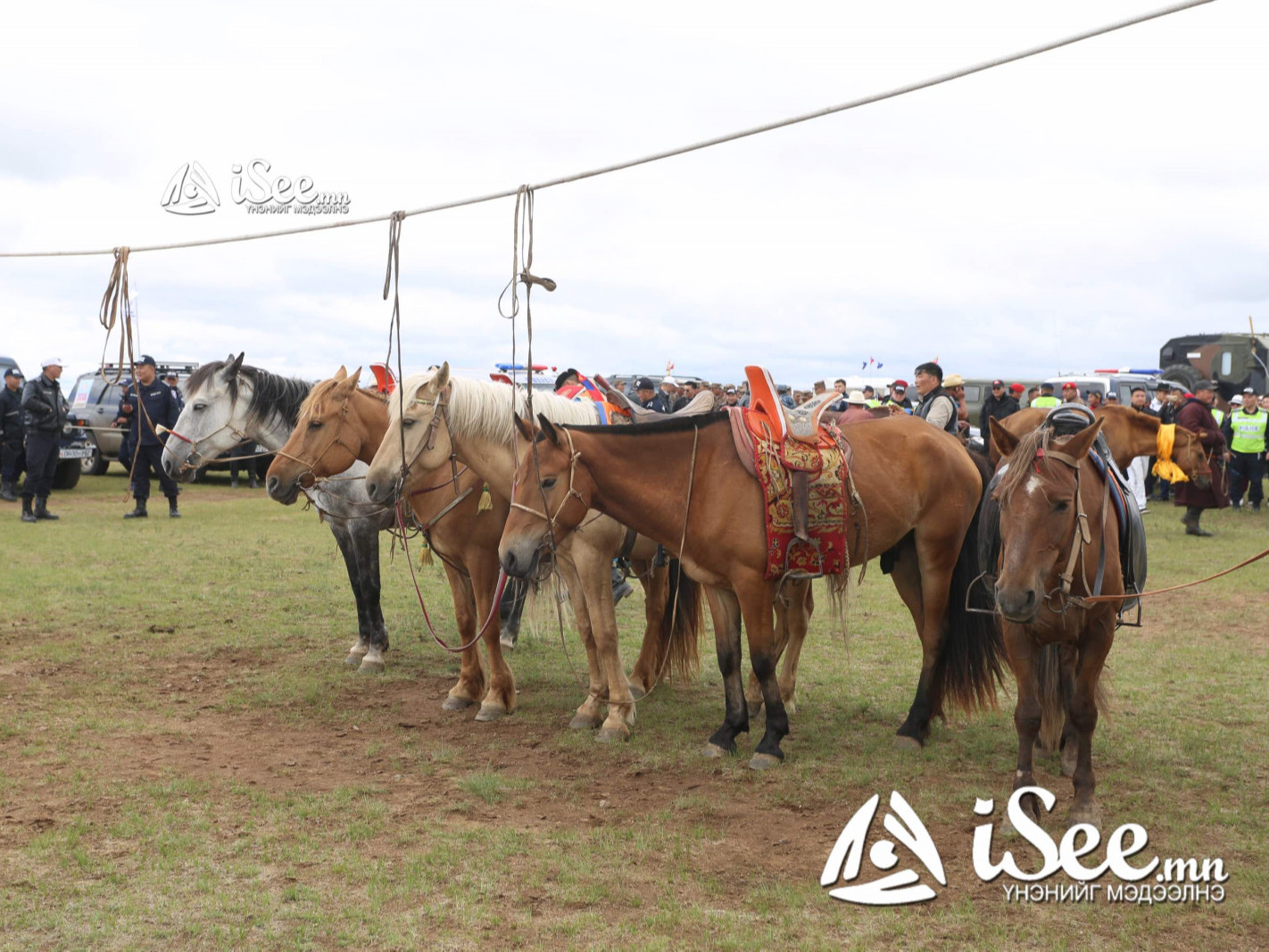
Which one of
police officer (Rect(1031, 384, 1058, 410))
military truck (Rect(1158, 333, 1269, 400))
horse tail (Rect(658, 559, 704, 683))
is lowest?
horse tail (Rect(658, 559, 704, 683))

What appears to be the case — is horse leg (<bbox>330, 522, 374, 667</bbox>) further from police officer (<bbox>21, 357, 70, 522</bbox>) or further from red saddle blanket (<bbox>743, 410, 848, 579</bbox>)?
police officer (<bbox>21, 357, 70, 522</bbox>)

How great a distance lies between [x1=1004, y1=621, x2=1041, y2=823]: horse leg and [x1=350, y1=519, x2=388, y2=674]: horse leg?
4572 mm

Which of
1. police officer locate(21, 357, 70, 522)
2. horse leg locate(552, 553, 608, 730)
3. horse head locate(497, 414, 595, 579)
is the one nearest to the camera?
horse head locate(497, 414, 595, 579)

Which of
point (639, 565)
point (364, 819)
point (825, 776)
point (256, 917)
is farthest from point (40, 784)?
point (825, 776)

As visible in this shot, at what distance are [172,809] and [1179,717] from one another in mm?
5507

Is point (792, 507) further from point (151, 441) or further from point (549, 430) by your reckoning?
point (151, 441)

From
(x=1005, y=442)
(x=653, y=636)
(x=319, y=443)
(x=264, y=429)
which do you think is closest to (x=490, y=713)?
(x=653, y=636)

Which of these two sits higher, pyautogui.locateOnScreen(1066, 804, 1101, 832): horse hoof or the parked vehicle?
the parked vehicle

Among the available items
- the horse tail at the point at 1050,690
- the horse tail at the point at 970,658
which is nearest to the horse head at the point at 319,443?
the horse tail at the point at 970,658

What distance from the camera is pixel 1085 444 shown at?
4.14m

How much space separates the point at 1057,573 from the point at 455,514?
11.5 ft

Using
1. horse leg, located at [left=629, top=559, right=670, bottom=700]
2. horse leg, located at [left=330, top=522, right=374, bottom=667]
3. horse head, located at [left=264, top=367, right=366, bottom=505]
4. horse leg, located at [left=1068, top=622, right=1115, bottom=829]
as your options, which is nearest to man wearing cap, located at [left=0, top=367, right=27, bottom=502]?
horse leg, located at [left=330, top=522, right=374, bottom=667]

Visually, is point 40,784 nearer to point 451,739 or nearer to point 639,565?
point 451,739

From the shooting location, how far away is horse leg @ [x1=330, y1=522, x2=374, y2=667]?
7656mm
